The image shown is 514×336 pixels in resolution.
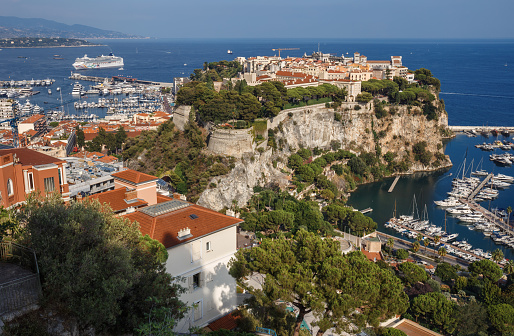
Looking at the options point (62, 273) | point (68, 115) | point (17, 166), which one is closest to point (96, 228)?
point (62, 273)

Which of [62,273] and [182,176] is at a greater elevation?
[62,273]

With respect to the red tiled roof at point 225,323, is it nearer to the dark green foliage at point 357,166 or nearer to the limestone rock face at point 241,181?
the limestone rock face at point 241,181

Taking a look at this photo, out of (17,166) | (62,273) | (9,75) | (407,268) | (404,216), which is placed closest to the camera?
(62,273)

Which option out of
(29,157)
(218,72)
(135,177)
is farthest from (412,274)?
(218,72)

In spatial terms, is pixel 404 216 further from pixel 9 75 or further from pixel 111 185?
pixel 9 75

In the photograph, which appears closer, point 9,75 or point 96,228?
point 96,228

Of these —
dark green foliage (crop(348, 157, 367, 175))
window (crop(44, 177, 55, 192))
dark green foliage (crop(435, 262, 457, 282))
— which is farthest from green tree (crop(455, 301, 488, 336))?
dark green foliage (crop(348, 157, 367, 175))

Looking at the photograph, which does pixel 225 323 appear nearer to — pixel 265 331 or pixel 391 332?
pixel 265 331
